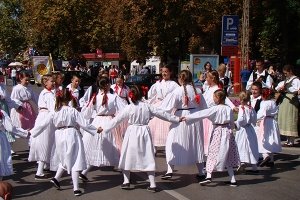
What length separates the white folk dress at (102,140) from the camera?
371 inches

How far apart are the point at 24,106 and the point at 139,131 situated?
4517mm

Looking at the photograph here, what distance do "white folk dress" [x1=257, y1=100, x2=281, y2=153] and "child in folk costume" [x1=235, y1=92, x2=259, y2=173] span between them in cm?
84

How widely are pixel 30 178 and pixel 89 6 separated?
115 feet

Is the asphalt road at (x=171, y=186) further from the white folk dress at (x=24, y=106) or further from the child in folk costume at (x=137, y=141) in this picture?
the white folk dress at (x=24, y=106)

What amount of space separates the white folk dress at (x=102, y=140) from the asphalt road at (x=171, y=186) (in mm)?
403

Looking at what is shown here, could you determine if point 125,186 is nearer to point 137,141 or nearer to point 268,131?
point 137,141

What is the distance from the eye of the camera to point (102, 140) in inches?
374

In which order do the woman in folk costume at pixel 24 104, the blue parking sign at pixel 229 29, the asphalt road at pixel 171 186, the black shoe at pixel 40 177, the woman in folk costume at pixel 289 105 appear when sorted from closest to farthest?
1. the asphalt road at pixel 171 186
2. the black shoe at pixel 40 177
3. the woman in folk costume at pixel 24 104
4. the woman in folk costume at pixel 289 105
5. the blue parking sign at pixel 229 29

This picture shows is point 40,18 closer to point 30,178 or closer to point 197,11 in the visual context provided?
point 197,11

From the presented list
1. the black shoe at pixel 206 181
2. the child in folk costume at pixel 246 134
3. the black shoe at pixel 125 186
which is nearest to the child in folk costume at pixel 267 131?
the child in folk costume at pixel 246 134

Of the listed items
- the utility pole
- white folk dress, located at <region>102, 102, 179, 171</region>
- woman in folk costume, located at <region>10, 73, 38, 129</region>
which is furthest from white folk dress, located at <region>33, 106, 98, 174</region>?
the utility pole

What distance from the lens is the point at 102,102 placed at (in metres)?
9.62

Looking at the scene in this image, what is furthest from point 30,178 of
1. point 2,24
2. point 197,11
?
point 2,24

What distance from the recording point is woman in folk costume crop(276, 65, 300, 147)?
13.1 meters
